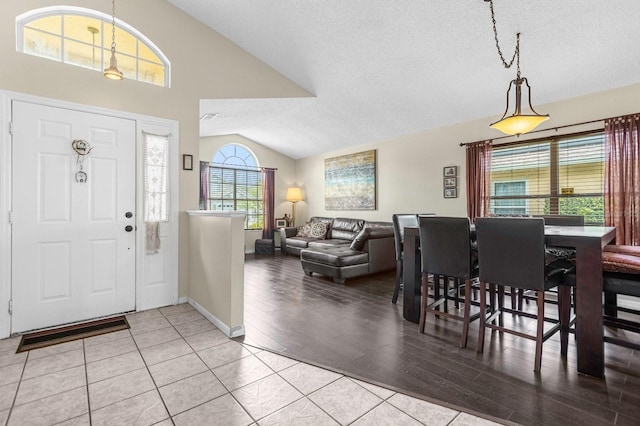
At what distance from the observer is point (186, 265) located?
364 centimetres

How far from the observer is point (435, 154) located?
5238 mm

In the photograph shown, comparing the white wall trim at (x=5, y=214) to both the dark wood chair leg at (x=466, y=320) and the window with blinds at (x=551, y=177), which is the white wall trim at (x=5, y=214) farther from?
the window with blinds at (x=551, y=177)

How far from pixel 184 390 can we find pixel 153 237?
1.98 meters

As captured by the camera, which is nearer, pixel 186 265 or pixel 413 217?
pixel 186 265

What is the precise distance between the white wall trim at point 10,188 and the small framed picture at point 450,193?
4.05 metres

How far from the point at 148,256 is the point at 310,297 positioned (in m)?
1.94

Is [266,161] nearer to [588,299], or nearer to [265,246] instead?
[265,246]

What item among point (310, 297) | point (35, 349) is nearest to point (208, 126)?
point (310, 297)

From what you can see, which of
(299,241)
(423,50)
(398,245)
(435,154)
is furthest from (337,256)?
(423,50)

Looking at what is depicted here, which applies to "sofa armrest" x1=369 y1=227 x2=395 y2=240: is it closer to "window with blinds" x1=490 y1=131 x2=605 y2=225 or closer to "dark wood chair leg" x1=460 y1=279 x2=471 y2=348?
"window with blinds" x1=490 y1=131 x2=605 y2=225

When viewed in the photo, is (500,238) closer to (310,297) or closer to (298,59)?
(310,297)

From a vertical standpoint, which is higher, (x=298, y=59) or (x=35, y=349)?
(x=298, y=59)

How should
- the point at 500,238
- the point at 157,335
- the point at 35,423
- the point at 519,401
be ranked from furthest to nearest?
the point at 157,335 < the point at 500,238 < the point at 519,401 < the point at 35,423

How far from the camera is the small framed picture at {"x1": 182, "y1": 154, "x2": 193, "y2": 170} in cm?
Result: 361
